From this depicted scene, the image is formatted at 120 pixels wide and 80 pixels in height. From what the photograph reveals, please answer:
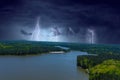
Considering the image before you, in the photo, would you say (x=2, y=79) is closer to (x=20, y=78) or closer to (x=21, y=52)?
(x=20, y=78)

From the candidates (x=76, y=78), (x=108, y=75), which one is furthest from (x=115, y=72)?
(x=76, y=78)

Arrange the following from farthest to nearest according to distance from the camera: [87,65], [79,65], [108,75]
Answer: [79,65] → [87,65] → [108,75]

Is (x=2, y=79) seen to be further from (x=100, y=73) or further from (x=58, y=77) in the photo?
(x=100, y=73)

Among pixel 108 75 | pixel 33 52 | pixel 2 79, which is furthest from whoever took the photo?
pixel 33 52

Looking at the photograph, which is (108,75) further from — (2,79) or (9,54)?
(9,54)

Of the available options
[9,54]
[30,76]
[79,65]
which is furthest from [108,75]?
[9,54]

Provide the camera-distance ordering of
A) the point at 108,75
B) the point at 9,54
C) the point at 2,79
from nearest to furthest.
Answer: the point at 108,75 < the point at 2,79 < the point at 9,54

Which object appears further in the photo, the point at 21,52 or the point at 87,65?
the point at 21,52

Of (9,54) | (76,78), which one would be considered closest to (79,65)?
(76,78)

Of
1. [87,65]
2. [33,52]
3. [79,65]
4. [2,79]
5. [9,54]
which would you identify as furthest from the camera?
[33,52]
